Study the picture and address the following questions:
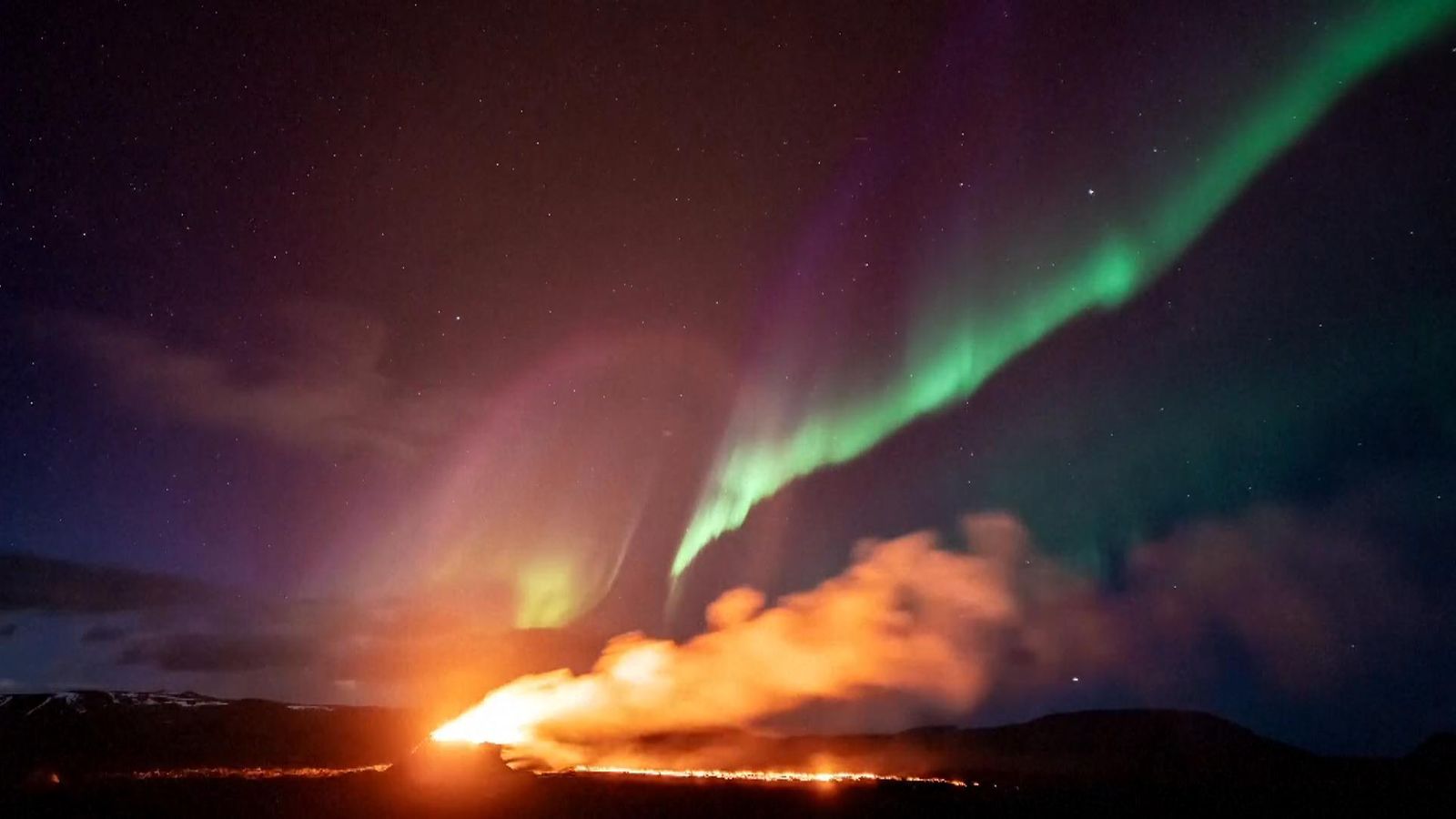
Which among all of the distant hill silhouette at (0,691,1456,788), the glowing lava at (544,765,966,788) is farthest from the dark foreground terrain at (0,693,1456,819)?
the glowing lava at (544,765,966,788)

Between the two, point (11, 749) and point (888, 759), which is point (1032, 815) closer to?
point (888, 759)

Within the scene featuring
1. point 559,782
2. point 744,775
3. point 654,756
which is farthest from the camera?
point 654,756

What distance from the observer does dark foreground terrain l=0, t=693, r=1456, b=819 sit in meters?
63.3

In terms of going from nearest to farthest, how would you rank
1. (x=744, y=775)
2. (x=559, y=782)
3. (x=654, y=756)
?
(x=559, y=782) < (x=744, y=775) < (x=654, y=756)

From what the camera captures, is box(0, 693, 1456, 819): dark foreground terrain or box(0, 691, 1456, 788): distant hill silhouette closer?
box(0, 693, 1456, 819): dark foreground terrain

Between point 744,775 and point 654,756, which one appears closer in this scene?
point 744,775

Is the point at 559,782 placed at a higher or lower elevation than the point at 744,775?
higher

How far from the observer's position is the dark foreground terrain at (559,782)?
6328cm

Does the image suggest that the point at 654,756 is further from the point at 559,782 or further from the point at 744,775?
the point at 559,782

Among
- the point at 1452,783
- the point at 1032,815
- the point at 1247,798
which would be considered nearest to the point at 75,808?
the point at 1032,815

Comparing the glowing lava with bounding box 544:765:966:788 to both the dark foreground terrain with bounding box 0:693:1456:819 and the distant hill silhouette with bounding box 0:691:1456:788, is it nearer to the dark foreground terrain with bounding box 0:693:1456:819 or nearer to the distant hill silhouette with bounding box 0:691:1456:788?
the dark foreground terrain with bounding box 0:693:1456:819

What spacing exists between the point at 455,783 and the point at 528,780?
6.04 metres

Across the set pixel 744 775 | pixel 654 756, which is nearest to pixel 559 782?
pixel 744 775

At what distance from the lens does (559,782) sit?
73188mm
